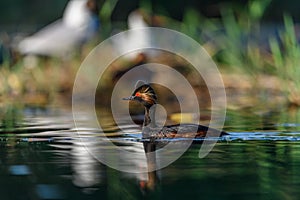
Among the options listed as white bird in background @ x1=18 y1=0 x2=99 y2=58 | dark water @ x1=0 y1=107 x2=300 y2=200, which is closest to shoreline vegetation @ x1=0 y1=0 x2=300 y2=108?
white bird in background @ x1=18 y1=0 x2=99 y2=58

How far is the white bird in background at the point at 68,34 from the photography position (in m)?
12.2

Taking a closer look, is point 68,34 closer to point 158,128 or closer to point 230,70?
point 230,70

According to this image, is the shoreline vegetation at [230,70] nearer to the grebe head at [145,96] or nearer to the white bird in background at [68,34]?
the white bird in background at [68,34]

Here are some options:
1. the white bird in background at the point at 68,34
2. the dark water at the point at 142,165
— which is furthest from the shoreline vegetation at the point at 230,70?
the dark water at the point at 142,165

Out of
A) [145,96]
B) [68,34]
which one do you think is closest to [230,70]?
[68,34]

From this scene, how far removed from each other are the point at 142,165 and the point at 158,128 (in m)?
1.56

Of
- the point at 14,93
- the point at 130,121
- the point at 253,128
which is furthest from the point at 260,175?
the point at 14,93

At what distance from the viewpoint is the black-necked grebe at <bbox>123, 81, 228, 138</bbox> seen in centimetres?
716

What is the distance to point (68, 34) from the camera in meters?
12.6

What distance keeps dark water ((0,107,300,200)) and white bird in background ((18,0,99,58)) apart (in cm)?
414

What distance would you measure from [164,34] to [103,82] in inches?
43.7

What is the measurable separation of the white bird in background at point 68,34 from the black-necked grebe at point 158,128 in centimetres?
438

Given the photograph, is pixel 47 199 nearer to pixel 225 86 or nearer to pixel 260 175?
pixel 260 175

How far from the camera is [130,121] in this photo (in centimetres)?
845
